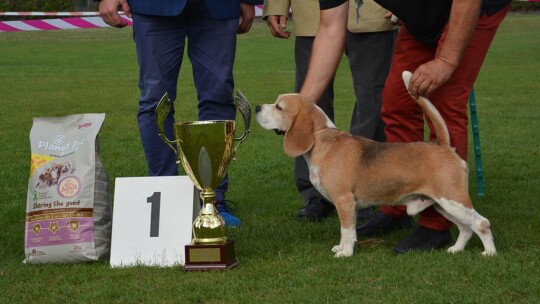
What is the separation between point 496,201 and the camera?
5.55m

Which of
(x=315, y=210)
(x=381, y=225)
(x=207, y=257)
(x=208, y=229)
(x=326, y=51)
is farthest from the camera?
→ (x=315, y=210)

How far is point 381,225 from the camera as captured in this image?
475 cm

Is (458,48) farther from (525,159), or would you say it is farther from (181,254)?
(525,159)

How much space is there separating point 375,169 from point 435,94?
45 centimetres

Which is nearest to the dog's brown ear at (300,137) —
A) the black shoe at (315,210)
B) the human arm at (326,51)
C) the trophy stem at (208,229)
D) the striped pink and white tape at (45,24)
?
the human arm at (326,51)

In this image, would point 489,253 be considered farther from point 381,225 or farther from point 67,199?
point 67,199

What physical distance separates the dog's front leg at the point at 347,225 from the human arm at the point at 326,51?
553 millimetres

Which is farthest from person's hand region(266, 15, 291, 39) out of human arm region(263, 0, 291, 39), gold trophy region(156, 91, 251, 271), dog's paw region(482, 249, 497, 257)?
dog's paw region(482, 249, 497, 257)

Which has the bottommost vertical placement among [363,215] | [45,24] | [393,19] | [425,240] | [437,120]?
[45,24]

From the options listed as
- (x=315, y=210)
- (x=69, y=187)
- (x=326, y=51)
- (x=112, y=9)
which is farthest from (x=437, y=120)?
(x=112, y=9)

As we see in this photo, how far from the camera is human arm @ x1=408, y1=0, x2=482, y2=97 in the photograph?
394cm

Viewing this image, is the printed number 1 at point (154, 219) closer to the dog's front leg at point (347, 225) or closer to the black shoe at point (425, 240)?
the dog's front leg at point (347, 225)

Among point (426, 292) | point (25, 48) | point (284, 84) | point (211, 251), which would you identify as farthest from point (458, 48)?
point (25, 48)

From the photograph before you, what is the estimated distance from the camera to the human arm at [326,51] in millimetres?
4422
